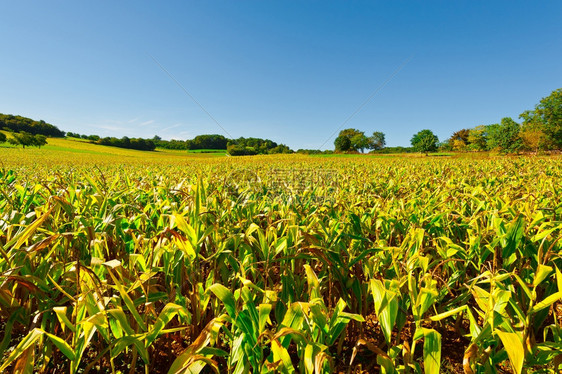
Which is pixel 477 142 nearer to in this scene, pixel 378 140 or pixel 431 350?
pixel 378 140

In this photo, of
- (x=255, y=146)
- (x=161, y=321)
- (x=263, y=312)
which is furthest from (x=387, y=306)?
(x=255, y=146)

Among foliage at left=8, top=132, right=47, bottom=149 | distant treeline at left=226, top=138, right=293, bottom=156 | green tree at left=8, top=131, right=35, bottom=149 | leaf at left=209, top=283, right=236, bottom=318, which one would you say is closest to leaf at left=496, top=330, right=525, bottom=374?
leaf at left=209, top=283, right=236, bottom=318

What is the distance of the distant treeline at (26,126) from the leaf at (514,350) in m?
107

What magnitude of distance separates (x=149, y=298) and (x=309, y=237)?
2.67ft

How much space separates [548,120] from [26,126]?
145 meters

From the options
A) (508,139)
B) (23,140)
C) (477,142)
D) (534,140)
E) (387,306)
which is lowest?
(387,306)

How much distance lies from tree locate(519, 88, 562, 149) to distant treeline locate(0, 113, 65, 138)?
133 meters

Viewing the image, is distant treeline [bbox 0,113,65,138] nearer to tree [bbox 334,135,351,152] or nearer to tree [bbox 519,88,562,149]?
tree [bbox 334,135,351,152]

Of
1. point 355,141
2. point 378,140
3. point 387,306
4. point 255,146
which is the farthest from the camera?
point 378,140

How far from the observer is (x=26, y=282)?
85 centimetres

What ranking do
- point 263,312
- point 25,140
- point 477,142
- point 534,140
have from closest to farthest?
point 263,312 → point 534,140 → point 25,140 → point 477,142

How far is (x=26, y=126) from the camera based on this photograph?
3113 inches

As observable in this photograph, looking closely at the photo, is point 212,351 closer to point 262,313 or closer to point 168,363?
point 262,313

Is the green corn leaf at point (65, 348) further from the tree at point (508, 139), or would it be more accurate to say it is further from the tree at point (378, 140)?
the tree at point (378, 140)
